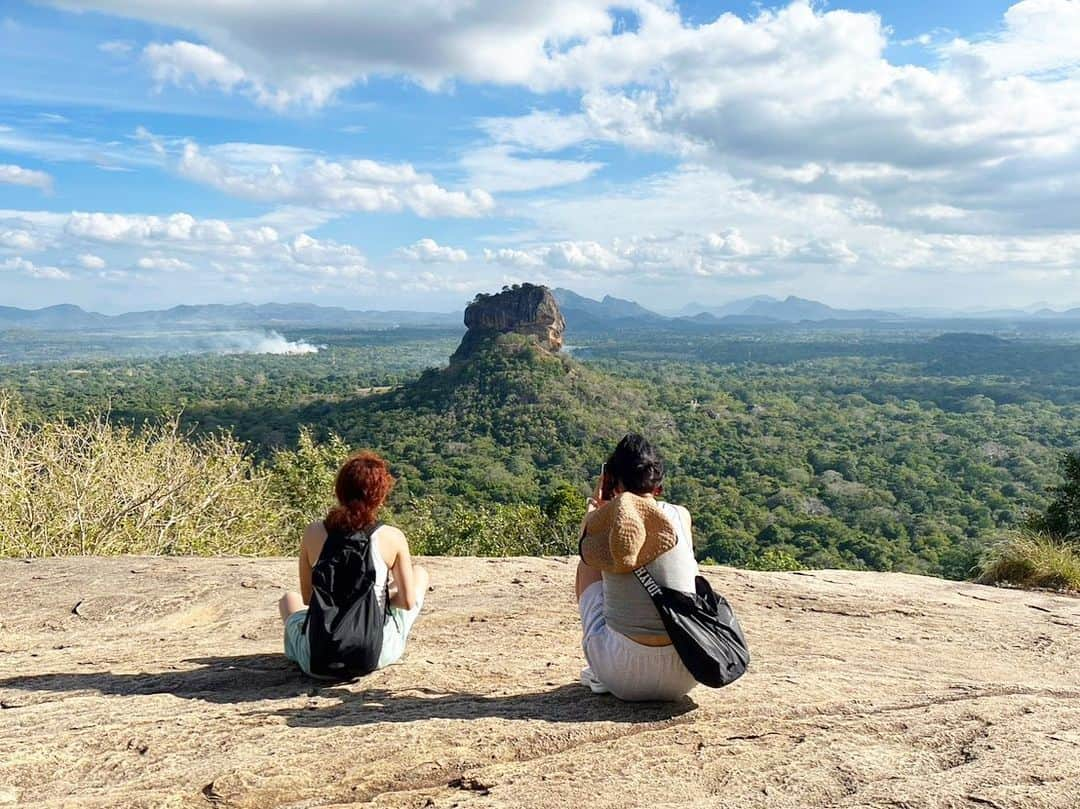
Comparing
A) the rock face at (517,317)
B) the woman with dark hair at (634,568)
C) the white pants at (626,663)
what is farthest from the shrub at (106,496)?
the rock face at (517,317)

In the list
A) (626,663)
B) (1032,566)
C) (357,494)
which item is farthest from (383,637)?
(1032,566)

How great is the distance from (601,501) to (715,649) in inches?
35.3

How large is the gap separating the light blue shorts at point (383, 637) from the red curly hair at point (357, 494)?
0.61 metres

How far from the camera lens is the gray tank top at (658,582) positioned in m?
3.49

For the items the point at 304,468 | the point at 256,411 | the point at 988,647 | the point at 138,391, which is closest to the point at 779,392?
the point at 256,411

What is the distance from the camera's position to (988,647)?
18.8 feet

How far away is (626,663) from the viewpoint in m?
3.69

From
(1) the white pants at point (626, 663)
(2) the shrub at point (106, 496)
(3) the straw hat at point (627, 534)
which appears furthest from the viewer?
(2) the shrub at point (106, 496)

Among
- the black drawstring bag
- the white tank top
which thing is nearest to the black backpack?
the white tank top

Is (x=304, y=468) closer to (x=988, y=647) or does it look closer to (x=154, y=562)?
(x=154, y=562)

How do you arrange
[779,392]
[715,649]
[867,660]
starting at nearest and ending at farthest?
[715,649] < [867,660] < [779,392]

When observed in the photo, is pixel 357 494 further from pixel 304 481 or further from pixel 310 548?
pixel 304 481

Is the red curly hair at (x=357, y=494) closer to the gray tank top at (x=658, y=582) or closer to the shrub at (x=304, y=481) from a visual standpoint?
the gray tank top at (x=658, y=582)

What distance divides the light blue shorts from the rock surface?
0.41ft
